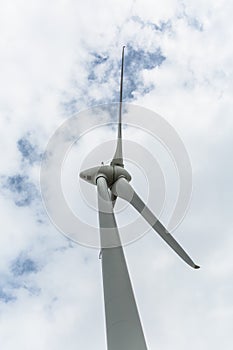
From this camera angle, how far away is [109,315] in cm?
1244

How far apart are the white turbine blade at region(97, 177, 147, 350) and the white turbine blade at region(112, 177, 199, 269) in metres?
4.32

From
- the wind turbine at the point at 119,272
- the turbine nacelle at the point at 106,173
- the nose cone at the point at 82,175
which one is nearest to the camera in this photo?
the wind turbine at the point at 119,272

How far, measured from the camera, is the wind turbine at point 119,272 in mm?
11624

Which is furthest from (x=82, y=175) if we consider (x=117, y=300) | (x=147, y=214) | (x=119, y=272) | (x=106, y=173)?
(x=117, y=300)

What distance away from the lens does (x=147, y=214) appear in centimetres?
2012

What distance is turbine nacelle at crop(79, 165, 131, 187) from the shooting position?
2231 centimetres

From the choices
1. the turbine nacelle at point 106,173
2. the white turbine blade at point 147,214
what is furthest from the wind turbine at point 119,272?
the turbine nacelle at point 106,173

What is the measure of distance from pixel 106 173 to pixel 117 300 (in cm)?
1069

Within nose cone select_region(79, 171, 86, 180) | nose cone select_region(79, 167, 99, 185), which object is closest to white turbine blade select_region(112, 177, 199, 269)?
nose cone select_region(79, 167, 99, 185)

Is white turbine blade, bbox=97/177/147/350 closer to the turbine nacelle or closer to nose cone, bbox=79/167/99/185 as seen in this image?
the turbine nacelle

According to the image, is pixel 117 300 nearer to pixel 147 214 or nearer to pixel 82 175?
pixel 147 214

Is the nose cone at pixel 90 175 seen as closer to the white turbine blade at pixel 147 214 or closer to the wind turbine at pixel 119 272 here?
the wind turbine at pixel 119 272

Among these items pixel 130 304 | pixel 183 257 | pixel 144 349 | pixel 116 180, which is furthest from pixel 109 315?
pixel 116 180

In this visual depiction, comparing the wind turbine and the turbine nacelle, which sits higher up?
the turbine nacelle
